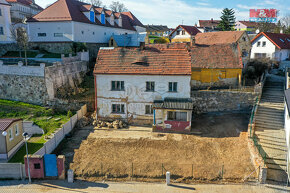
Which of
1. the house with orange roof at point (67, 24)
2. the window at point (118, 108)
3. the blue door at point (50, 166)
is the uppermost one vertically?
the house with orange roof at point (67, 24)

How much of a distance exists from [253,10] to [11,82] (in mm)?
82862

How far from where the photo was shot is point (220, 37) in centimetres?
4012

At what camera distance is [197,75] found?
29312 millimetres

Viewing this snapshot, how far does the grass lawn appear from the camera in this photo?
20.7 m

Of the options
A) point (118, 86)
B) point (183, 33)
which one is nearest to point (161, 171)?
point (118, 86)

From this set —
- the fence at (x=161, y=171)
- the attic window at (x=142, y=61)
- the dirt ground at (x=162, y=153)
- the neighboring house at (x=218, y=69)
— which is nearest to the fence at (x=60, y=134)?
the dirt ground at (x=162, y=153)

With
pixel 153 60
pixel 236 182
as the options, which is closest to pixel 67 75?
pixel 153 60

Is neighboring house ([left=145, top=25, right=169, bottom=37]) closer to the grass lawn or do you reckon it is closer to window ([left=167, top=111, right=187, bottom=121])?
the grass lawn

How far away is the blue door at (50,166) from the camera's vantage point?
1500 cm

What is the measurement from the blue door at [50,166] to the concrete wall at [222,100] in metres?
15.9

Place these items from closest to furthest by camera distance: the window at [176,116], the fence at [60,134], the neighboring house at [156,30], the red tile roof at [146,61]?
the fence at [60,134] → the window at [176,116] → the red tile roof at [146,61] → the neighboring house at [156,30]

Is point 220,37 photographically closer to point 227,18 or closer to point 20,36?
point 227,18

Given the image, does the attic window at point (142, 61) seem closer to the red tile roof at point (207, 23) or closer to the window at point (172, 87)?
the window at point (172, 87)

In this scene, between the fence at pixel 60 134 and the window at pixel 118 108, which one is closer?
the fence at pixel 60 134
